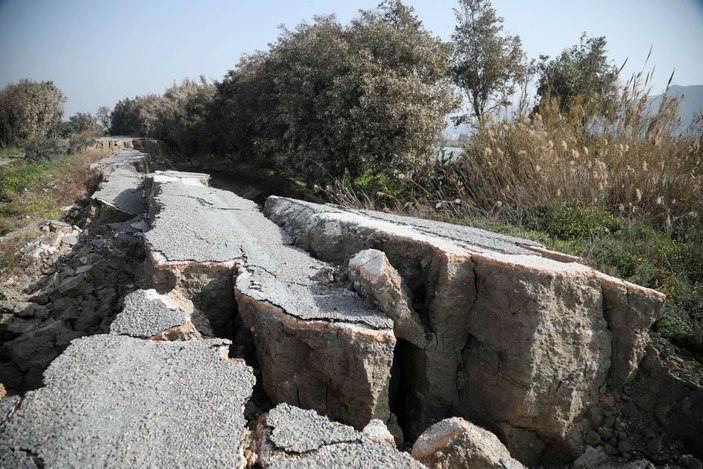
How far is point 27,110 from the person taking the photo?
18562 millimetres

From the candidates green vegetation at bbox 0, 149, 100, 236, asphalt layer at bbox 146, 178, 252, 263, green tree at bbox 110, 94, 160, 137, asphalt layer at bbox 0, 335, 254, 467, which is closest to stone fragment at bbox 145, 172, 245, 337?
asphalt layer at bbox 146, 178, 252, 263

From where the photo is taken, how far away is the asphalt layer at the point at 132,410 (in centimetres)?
192

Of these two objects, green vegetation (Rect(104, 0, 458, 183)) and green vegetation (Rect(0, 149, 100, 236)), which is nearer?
green vegetation (Rect(0, 149, 100, 236))

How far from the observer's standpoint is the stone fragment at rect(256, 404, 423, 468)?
2070mm

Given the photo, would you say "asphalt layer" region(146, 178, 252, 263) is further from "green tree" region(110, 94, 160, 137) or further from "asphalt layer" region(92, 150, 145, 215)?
"green tree" region(110, 94, 160, 137)

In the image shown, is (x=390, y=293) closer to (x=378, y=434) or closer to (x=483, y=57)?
(x=378, y=434)

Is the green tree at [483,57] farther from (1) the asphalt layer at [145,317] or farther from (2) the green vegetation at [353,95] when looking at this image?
(1) the asphalt layer at [145,317]

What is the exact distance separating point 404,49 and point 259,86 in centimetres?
636

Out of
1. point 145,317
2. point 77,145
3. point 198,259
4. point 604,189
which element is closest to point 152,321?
point 145,317

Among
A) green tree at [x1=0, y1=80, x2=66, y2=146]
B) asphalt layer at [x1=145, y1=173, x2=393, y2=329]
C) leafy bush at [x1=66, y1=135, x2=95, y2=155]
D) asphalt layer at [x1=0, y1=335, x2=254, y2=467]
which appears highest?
green tree at [x1=0, y1=80, x2=66, y2=146]

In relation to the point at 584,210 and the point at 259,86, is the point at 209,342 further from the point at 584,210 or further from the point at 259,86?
the point at 259,86

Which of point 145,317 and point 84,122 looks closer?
point 145,317

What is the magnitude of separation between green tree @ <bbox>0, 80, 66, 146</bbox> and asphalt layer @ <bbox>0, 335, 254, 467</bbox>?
66.2 feet

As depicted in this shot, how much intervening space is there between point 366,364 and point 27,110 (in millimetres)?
22662
